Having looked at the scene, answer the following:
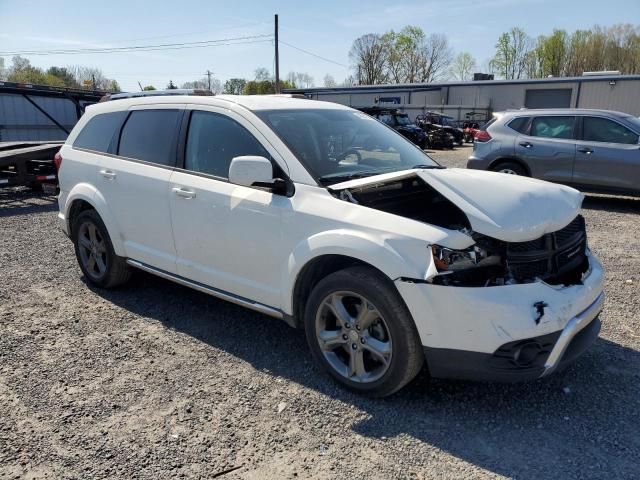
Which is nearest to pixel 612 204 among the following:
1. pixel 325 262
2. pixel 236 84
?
pixel 325 262

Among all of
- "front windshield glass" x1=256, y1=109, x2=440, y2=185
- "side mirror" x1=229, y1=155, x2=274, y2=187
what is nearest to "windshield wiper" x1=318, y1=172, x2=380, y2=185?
"front windshield glass" x1=256, y1=109, x2=440, y2=185

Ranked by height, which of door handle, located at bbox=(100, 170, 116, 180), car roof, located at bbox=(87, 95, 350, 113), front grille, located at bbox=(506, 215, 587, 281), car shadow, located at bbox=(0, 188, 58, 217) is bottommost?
car shadow, located at bbox=(0, 188, 58, 217)

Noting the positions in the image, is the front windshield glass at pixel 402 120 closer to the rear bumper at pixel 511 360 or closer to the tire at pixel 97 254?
the tire at pixel 97 254

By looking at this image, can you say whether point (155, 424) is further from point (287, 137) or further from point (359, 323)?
point (287, 137)

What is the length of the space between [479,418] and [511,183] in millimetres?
1483

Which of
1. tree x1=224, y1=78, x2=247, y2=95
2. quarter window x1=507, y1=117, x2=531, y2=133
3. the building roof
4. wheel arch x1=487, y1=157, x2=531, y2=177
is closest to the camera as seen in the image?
wheel arch x1=487, y1=157, x2=531, y2=177

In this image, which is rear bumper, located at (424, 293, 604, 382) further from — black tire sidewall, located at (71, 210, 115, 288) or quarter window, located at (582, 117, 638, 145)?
quarter window, located at (582, 117, 638, 145)

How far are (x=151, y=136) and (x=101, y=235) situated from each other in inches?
45.5

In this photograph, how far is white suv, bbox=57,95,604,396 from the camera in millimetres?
2715

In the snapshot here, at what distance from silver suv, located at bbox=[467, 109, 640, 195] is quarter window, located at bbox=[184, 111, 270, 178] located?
7.40 meters

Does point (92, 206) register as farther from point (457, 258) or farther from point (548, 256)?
point (548, 256)

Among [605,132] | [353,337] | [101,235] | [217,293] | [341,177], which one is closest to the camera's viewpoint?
[353,337]

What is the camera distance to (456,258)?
275 cm

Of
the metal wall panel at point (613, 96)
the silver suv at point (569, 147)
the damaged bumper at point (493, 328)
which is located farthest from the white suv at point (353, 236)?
the metal wall panel at point (613, 96)
